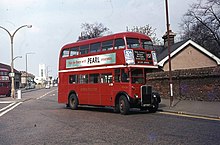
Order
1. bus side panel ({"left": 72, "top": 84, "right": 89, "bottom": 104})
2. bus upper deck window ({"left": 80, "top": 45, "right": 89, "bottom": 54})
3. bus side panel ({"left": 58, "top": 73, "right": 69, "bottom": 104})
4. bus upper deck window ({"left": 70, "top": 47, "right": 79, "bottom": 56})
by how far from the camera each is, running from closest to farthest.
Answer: bus upper deck window ({"left": 80, "top": 45, "right": 89, "bottom": 54})
bus side panel ({"left": 72, "top": 84, "right": 89, "bottom": 104})
bus upper deck window ({"left": 70, "top": 47, "right": 79, "bottom": 56})
bus side panel ({"left": 58, "top": 73, "right": 69, "bottom": 104})

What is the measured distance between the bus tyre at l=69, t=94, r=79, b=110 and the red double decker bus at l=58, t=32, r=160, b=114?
2.4 inches

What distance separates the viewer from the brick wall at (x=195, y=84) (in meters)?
19.6

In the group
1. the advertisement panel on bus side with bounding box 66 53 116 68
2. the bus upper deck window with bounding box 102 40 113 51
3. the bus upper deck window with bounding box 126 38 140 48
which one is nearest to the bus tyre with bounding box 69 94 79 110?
the advertisement panel on bus side with bounding box 66 53 116 68

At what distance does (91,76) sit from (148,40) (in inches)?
151

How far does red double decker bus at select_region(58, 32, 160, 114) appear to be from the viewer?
616 inches

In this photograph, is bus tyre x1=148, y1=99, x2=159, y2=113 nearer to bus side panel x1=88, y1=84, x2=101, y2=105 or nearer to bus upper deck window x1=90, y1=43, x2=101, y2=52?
bus side panel x1=88, y1=84, x2=101, y2=105

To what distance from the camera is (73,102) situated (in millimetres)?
19984

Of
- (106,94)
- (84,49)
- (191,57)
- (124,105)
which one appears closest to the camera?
(124,105)

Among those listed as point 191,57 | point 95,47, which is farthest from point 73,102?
point 191,57

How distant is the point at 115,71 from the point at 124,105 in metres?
1.85

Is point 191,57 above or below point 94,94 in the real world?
above

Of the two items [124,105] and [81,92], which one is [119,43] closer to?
[124,105]

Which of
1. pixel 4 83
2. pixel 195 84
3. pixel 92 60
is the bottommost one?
pixel 195 84

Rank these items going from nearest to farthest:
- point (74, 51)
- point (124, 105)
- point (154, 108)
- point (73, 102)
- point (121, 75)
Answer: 1. point (124, 105)
2. point (121, 75)
3. point (154, 108)
4. point (74, 51)
5. point (73, 102)
